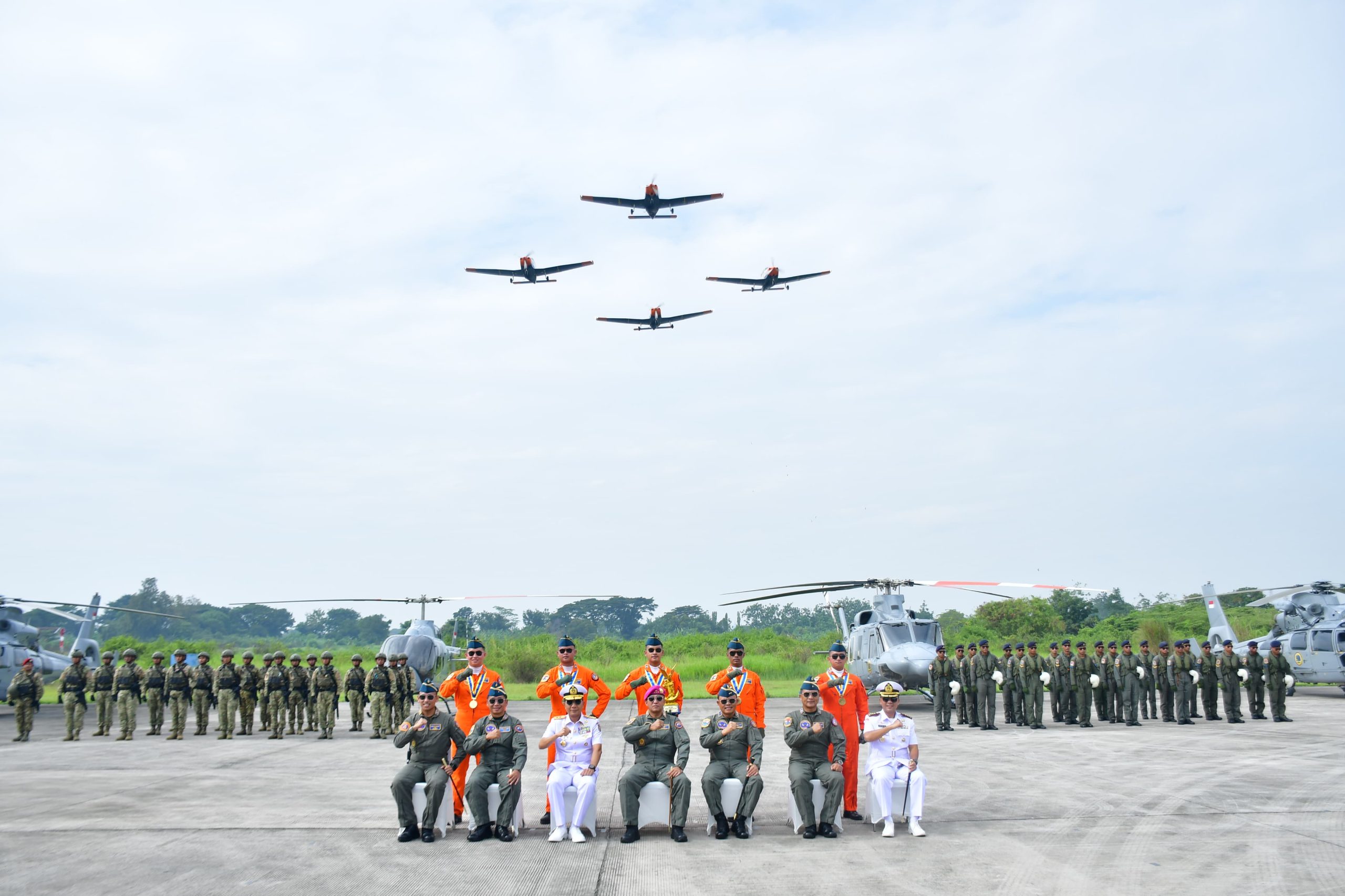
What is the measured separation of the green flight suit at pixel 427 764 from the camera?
7664 millimetres

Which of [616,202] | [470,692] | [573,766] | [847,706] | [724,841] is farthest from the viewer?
[616,202]

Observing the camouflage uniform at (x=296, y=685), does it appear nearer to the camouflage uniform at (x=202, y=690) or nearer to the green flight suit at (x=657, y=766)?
the camouflage uniform at (x=202, y=690)

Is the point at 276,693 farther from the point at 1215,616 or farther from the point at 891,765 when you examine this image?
the point at 1215,616

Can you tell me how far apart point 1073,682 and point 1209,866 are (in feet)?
37.3

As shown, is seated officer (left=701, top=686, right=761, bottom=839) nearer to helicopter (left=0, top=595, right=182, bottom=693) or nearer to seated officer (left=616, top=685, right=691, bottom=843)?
seated officer (left=616, top=685, right=691, bottom=843)

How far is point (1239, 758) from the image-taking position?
11969 mm

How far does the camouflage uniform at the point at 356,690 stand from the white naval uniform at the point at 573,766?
9.83 m

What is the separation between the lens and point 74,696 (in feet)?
53.6

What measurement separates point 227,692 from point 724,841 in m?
12.4

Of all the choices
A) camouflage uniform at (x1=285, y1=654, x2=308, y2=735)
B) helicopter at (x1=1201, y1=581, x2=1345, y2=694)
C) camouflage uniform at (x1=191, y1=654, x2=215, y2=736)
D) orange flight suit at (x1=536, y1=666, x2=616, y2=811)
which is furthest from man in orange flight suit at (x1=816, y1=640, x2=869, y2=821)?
helicopter at (x1=1201, y1=581, x2=1345, y2=694)

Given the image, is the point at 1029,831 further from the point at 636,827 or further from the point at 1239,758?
the point at 1239,758

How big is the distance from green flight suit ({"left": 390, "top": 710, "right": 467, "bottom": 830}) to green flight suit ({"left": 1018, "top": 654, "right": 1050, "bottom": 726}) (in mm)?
12118

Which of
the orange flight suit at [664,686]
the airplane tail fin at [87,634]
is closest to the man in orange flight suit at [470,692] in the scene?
the orange flight suit at [664,686]

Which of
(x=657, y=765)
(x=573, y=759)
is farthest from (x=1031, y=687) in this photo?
(x=573, y=759)
